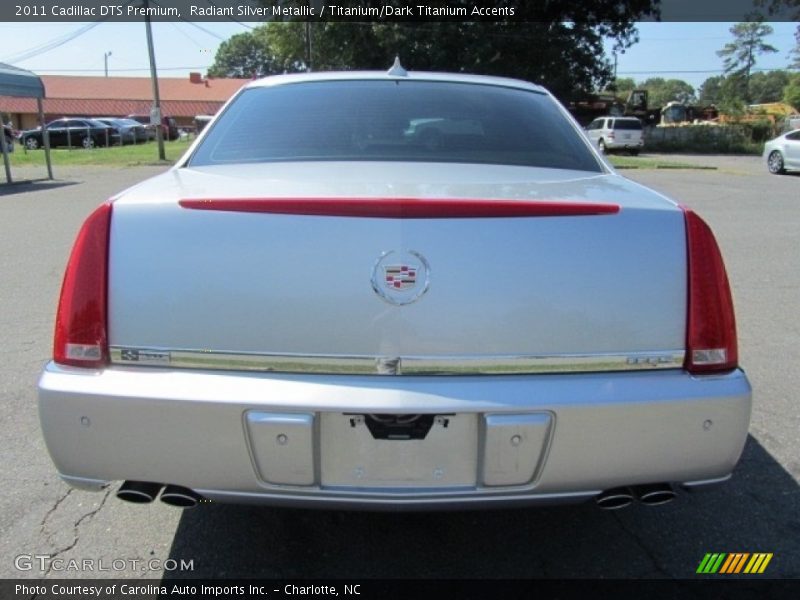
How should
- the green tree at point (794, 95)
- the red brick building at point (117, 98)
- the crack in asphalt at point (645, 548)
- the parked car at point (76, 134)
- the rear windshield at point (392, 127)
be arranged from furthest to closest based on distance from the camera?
1. the green tree at point (794, 95)
2. the red brick building at point (117, 98)
3. the parked car at point (76, 134)
4. the rear windshield at point (392, 127)
5. the crack in asphalt at point (645, 548)

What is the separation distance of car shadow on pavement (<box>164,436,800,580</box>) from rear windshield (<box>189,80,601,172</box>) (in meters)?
1.36

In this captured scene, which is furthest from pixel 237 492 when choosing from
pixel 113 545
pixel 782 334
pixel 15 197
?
pixel 15 197

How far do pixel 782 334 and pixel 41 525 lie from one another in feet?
15.5

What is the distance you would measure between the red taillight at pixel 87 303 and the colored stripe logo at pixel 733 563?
2.08 meters

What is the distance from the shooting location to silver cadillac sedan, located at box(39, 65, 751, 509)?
1.85 meters

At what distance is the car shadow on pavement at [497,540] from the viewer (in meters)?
2.33

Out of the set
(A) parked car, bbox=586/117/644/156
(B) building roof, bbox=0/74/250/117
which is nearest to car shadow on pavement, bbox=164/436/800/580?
(A) parked car, bbox=586/117/644/156

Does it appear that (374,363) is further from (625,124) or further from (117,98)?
(117,98)

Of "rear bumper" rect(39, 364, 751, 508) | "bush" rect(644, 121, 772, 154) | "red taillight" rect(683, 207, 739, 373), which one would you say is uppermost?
"red taillight" rect(683, 207, 739, 373)

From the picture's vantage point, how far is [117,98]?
202ft

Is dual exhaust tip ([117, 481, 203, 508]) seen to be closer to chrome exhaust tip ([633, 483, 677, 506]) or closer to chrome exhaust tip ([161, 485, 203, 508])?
chrome exhaust tip ([161, 485, 203, 508])

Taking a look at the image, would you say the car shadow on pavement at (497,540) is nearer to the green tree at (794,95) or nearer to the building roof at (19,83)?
the building roof at (19,83)

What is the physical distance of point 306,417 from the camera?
182cm

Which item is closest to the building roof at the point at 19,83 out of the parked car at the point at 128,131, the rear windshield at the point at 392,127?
the rear windshield at the point at 392,127
